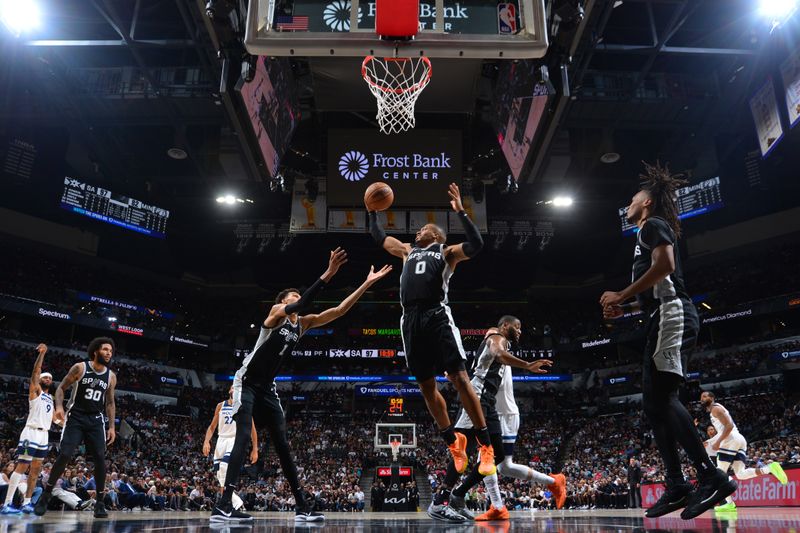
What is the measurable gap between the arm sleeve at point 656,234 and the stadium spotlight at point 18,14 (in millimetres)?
13454

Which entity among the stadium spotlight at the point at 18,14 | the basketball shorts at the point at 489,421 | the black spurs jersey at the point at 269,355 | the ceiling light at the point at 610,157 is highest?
Result: the ceiling light at the point at 610,157

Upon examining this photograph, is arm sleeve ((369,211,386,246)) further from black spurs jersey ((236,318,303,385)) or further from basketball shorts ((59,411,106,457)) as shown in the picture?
basketball shorts ((59,411,106,457))

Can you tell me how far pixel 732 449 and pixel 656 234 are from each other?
7.88 meters

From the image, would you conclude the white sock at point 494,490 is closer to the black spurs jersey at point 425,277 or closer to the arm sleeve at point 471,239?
the black spurs jersey at point 425,277

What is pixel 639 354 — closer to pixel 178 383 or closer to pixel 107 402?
pixel 178 383

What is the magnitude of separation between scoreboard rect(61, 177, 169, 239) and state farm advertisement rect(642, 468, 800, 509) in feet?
70.0

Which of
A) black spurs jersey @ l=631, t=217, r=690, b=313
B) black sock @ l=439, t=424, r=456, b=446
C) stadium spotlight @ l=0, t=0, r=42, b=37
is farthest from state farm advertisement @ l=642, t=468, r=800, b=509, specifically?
stadium spotlight @ l=0, t=0, r=42, b=37

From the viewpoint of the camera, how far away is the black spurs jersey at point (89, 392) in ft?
21.5

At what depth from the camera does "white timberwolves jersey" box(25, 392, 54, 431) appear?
851cm

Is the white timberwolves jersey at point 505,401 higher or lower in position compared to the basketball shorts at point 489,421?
higher

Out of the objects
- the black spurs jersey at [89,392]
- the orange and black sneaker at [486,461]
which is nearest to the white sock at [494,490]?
the orange and black sneaker at [486,461]

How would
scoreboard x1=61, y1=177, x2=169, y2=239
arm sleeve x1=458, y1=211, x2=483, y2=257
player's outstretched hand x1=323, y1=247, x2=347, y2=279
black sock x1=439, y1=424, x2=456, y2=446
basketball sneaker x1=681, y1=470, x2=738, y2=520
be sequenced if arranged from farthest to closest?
1. scoreboard x1=61, y1=177, x2=169, y2=239
2. player's outstretched hand x1=323, y1=247, x2=347, y2=279
3. black sock x1=439, y1=424, x2=456, y2=446
4. arm sleeve x1=458, y1=211, x2=483, y2=257
5. basketball sneaker x1=681, y1=470, x2=738, y2=520

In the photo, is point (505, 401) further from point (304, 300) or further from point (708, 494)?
point (708, 494)

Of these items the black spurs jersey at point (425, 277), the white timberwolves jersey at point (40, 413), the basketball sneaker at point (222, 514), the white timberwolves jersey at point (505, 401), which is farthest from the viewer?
the white timberwolves jersey at point (40, 413)
